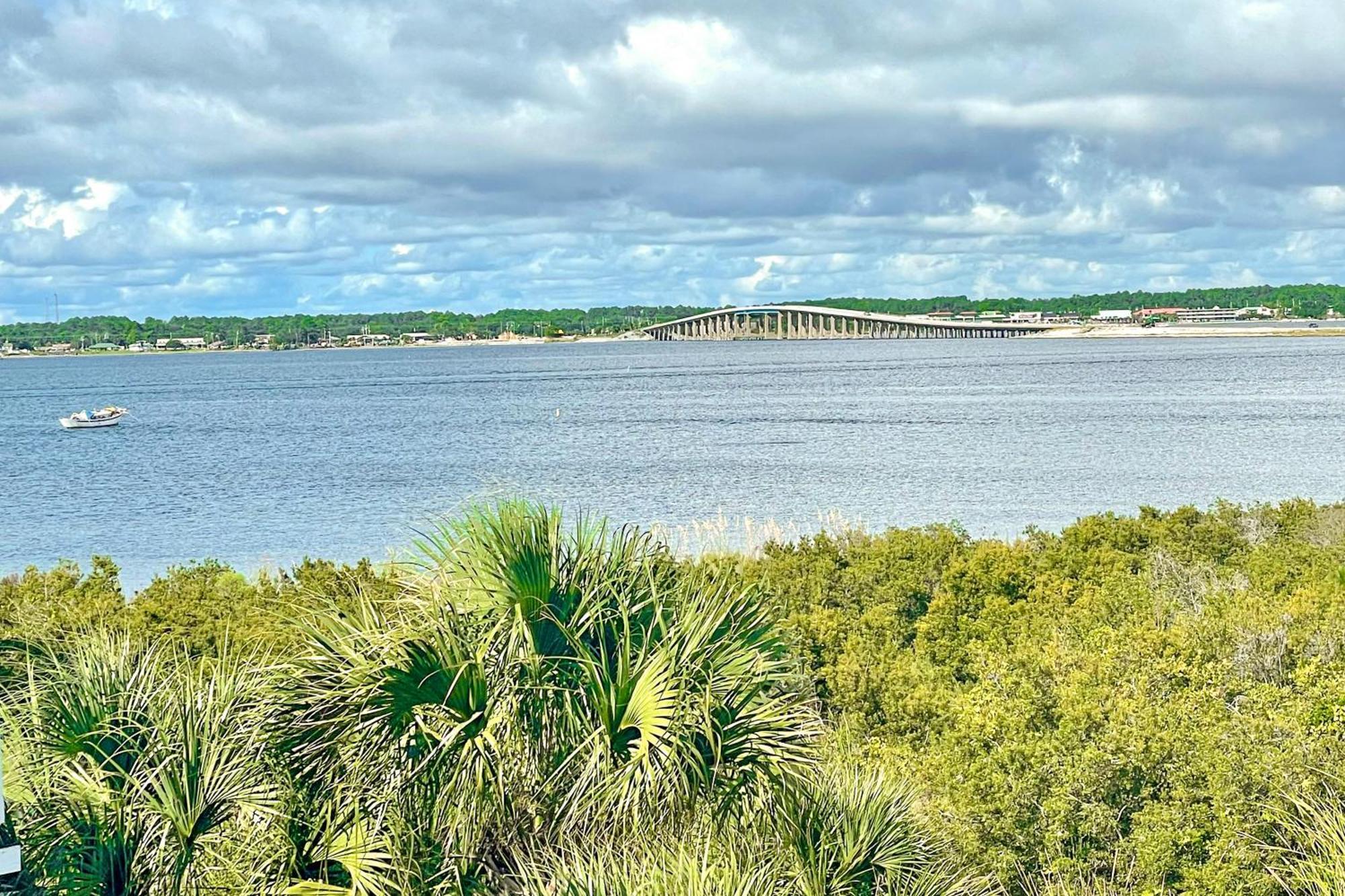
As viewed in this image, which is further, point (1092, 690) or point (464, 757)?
point (1092, 690)

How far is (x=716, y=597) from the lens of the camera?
1023 centimetres

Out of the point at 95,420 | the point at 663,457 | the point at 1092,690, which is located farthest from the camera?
the point at 95,420

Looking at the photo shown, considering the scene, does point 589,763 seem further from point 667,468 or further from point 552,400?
point 552,400

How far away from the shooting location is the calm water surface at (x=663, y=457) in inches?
1938

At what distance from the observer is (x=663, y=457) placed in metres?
68.9

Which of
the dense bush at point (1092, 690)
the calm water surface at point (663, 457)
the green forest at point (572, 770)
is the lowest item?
the calm water surface at point (663, 457)

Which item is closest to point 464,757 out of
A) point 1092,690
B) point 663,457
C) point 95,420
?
point 1092,690

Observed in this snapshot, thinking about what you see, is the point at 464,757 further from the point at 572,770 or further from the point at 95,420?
the point at 95,420

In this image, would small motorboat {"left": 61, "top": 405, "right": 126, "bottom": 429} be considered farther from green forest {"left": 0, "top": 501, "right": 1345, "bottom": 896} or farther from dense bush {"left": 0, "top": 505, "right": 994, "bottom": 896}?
dense bush {"left": 0, "top": 505, "right": 994, "bottom": 896}

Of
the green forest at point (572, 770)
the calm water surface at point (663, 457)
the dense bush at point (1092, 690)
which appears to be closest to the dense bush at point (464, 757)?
the green forest at point (572, 770)

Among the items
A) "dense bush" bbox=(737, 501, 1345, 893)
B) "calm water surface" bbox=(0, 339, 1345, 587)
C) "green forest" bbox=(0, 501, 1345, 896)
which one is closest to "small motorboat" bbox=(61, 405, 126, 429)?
"calm water surface" bbox=(0, 339, 1345, 587)

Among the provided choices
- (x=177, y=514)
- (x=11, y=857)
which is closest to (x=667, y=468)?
(x=177, y=514)

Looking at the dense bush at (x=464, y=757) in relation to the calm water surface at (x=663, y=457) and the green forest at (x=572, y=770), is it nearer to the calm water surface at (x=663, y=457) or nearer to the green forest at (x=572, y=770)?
the green forest at (x=572, y=770)

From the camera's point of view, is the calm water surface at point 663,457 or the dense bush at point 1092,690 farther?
the calm water surface at point 663,457
